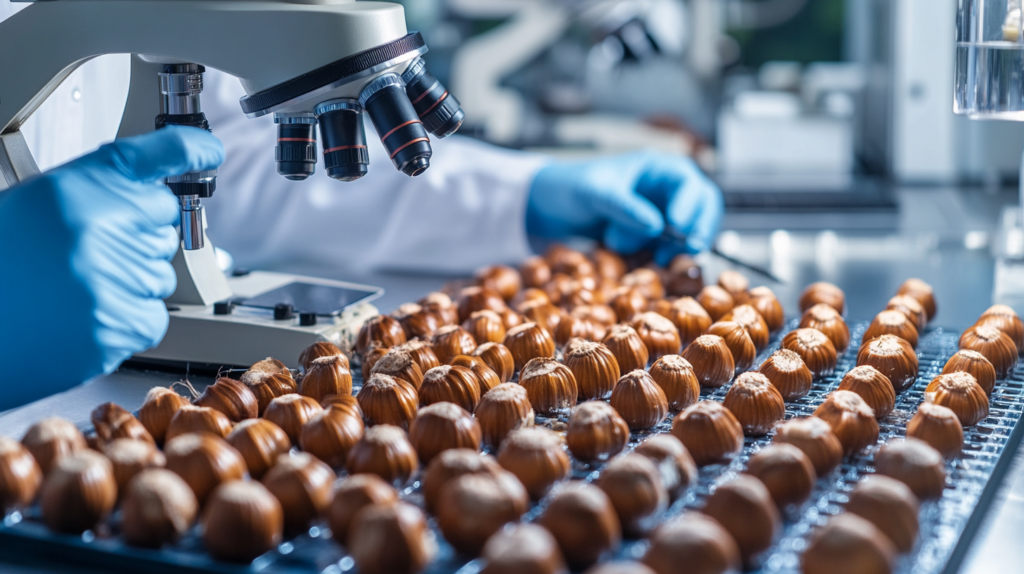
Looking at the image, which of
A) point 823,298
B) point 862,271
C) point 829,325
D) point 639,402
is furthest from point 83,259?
point 862,271

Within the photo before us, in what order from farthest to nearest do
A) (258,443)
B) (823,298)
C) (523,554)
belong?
(823,298)
(258,443)
(523,554)

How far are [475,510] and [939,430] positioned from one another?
1.53ft

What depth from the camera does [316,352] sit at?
1.14m

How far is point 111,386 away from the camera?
1167mm

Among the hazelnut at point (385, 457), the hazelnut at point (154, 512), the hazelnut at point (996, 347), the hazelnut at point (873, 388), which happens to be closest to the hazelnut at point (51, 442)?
the hazelnut at point (154, 512)

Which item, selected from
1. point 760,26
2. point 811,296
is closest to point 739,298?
point 811,296

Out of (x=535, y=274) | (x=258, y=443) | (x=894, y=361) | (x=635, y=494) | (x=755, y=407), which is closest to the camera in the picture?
(x=635, y=494)

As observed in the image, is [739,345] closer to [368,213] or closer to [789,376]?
[789,376]

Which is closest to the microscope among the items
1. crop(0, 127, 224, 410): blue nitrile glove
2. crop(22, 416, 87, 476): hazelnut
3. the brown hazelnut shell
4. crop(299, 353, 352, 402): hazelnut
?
crop(0, 127, 224, 410): blue nitrile glove

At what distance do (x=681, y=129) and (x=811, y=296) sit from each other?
242 centimetres

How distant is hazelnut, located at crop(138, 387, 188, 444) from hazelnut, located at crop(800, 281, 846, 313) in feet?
3.05

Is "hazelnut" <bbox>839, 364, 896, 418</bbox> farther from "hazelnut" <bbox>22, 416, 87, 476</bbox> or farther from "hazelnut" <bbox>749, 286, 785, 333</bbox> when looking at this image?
"hazelnut" <bbox>22, 416, 87, 476</bbox>

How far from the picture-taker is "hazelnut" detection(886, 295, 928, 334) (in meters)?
1.29

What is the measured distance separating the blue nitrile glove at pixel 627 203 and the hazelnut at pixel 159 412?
1001 mm
